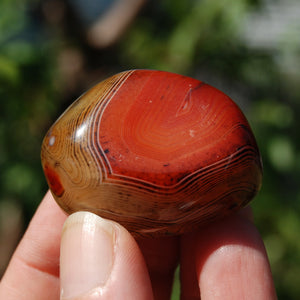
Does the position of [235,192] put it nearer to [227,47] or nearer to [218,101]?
[218,101]

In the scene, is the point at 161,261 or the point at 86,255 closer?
the point at 86,255

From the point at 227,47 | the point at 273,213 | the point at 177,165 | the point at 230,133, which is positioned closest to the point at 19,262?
the point at 177,165

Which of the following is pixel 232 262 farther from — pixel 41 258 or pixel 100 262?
pixel 41 258

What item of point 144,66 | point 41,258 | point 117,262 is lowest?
point 41,258

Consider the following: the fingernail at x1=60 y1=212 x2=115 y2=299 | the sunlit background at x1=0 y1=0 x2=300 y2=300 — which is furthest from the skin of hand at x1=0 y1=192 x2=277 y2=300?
the sunlit background at x1=0 y1=0 x2=300 y2=300

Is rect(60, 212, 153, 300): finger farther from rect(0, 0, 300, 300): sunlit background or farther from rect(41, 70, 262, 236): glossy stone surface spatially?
rect(0, 0, 300, 300): sunlit background

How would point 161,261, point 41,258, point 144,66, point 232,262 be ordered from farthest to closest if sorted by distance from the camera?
point 144,66 < point 161,261 < point 41,258 < point 232,262

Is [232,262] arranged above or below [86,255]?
below

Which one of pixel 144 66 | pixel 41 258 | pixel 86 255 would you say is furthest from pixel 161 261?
pixel 144 66
